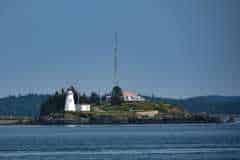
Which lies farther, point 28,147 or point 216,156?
point 28,147

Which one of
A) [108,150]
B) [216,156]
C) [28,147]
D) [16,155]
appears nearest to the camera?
[216,156]

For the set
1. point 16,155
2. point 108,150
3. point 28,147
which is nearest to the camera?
point 16,155

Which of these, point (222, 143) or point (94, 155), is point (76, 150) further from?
point (222, 143)

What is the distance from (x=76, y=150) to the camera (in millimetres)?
108312

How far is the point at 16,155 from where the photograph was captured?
329 ft

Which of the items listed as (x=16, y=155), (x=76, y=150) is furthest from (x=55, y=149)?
(x=16, y=155)

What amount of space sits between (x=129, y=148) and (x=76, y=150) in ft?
21.6

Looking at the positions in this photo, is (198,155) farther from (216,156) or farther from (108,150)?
(108,150)

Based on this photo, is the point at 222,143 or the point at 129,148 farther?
the point at 222,143

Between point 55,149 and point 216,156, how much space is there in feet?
81.0

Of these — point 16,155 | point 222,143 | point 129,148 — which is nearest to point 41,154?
point 16,155

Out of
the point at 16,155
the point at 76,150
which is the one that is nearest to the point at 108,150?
the point at 76,150

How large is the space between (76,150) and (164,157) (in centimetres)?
1709

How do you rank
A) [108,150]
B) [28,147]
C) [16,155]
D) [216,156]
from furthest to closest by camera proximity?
[28,147] → [108,150] → [16,155] → [216,156]
